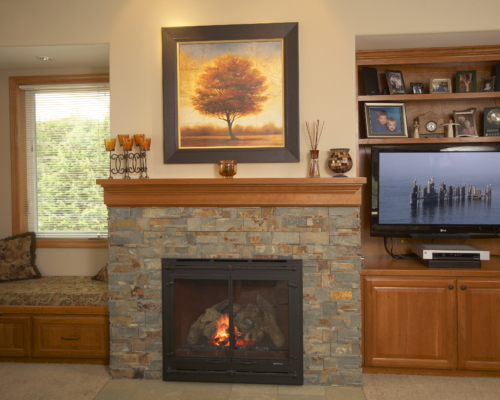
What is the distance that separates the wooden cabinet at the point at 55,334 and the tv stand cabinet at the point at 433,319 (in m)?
1.88

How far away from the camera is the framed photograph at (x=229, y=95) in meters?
3.02

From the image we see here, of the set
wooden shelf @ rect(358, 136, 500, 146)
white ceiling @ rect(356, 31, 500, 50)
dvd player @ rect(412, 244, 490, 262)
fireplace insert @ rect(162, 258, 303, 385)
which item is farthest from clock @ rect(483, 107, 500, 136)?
fireplace insert @ rect(162, 258, 303, 385)

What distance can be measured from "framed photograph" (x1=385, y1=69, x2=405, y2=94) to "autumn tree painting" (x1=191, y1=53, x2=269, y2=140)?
0.98 meters

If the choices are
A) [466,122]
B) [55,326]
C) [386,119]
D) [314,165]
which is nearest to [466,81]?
[466,122]

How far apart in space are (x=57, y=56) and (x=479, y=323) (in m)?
3.56

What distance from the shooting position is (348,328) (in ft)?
9.67

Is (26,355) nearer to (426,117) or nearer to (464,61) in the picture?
(426,117)

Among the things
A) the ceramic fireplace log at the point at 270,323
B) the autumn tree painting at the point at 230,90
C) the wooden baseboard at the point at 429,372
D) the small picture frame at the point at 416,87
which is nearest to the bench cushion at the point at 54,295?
the ceramic fireplace log at the point at 270,323

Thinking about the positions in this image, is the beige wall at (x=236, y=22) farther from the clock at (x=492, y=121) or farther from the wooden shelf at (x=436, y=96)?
the clock at (x=492, y=121)

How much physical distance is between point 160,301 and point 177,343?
1.01ft

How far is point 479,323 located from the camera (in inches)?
118

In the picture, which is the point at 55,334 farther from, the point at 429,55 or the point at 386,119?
the point at 429,55

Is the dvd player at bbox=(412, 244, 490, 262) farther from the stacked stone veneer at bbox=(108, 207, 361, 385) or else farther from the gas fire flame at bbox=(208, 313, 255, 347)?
the gas fire flame at bbox=(208, 313, 255, 347)

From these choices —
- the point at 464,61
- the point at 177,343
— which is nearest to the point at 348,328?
the point at 177,343
